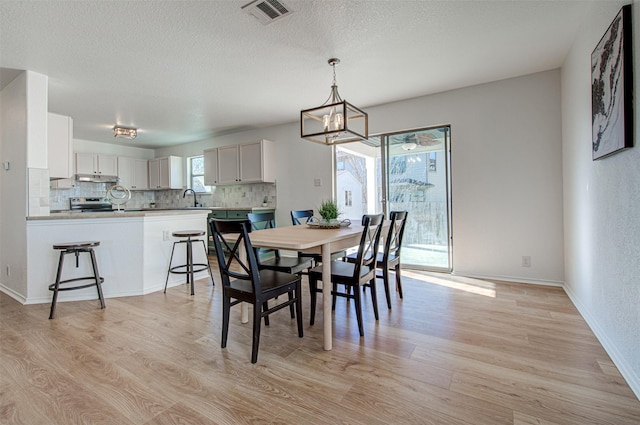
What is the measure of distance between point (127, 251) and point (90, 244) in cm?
42

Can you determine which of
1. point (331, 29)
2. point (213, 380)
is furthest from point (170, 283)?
point (331, 29)

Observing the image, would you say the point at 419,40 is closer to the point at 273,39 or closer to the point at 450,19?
the point at 450,19

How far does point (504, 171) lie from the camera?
364 cm

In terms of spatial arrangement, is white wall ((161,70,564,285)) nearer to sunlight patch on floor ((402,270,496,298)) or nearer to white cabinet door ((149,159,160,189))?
sunlight patch on floor ((402,270,496,298))

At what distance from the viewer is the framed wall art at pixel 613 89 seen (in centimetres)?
162

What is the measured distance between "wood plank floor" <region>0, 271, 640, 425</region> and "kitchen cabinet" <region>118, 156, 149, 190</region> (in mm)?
4469

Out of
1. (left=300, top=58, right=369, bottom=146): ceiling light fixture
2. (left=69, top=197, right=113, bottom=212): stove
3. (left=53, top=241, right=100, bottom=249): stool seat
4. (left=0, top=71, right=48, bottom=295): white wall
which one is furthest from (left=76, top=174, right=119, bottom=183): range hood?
(left=300, top=58, right=369, bottom=146): ceiling light fixture

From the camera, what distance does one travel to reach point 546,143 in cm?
341

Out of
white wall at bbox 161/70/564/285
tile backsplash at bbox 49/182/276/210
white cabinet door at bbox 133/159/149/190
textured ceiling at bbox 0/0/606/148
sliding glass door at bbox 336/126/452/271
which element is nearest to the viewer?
textured ceiling at bbox 0/0/606/148

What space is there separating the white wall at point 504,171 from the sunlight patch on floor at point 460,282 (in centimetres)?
23

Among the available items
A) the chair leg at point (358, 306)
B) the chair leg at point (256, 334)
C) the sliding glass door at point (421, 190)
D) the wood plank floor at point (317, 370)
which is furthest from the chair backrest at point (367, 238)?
the sliding glass door at point (421, 190)

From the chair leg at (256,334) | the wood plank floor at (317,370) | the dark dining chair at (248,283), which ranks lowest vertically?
the wood plank floor at (317,370)

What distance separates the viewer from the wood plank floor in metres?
1.45

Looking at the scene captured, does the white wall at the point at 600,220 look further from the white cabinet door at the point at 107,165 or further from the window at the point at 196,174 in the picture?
the white cabinet door at the point at 107,165
